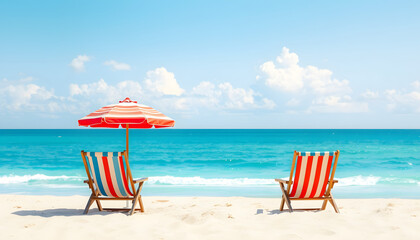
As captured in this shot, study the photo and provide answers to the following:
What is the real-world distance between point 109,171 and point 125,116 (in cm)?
84

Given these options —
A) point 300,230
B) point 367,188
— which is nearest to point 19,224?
point 300,230

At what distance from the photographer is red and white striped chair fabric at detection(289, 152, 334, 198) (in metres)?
5.07

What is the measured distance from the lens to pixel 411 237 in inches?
154

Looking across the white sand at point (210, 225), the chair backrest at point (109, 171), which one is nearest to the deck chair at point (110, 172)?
the chair backrest at point (109, 171)

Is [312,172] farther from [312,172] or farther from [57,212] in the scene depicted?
[57,212]

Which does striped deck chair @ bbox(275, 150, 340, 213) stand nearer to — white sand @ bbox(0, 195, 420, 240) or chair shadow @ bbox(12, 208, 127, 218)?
white sand @ bbox(0, 195, 420, 240)

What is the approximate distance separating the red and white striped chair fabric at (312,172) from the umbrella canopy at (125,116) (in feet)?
7.04

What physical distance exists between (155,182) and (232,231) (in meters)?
8.05

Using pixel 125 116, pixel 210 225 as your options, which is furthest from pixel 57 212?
pixel 210 225

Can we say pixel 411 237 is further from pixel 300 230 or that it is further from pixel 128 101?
pixel 128 101

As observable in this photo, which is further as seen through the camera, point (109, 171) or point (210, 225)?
point (109, 171)

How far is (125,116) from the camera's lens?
5254 mm

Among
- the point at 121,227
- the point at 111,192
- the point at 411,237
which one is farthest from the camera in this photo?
the point at 111,192

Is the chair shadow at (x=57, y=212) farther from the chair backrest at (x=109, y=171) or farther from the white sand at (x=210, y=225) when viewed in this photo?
the chair backrest at (x=109, y=171)
